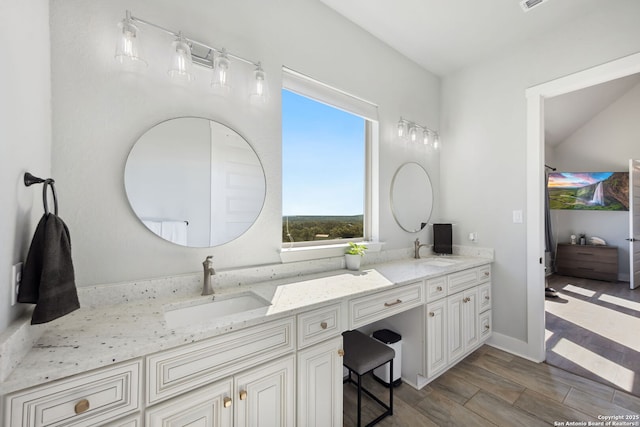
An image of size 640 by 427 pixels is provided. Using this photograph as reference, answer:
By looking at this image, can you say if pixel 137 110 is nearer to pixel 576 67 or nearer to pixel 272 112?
pixel 272 112

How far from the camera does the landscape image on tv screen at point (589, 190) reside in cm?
464

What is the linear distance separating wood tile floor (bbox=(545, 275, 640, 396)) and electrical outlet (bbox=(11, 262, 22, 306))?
10.8 ft

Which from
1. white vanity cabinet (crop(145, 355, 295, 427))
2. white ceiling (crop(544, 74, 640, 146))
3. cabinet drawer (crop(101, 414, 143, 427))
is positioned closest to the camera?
cabinet drawer (crop(101, 414, 143, 427))

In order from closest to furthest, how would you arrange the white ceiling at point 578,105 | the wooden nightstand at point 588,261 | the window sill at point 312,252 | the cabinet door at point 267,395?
the cabinet door at point 267,395 < the window sill at point 312,252 < the white ceiling at point 578,105 < the wooden nightstand at point 588,261

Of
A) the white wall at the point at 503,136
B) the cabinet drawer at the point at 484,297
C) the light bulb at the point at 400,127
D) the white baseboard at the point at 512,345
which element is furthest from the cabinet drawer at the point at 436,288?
the light bulb at the point at 400,127

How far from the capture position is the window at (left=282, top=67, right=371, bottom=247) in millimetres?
1946

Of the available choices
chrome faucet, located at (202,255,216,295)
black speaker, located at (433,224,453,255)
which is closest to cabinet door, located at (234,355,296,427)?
chrome faucet, located at (202,255,216,295)

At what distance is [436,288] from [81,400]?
1.93 metres

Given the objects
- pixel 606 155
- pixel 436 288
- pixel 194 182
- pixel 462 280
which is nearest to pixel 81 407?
pixel 194 182

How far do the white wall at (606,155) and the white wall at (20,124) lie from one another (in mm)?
7172

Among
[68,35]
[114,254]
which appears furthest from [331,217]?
[68,35]

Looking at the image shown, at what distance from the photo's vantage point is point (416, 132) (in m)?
2.65

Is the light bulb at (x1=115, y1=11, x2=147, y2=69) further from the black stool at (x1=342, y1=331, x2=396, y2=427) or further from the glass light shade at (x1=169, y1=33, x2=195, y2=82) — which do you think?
the black stool at (x1=342, y1=331, x2=396, y2=427)

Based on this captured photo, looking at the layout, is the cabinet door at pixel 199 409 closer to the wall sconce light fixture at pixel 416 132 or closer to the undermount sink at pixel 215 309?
the undermount sink at pixel 215 309
